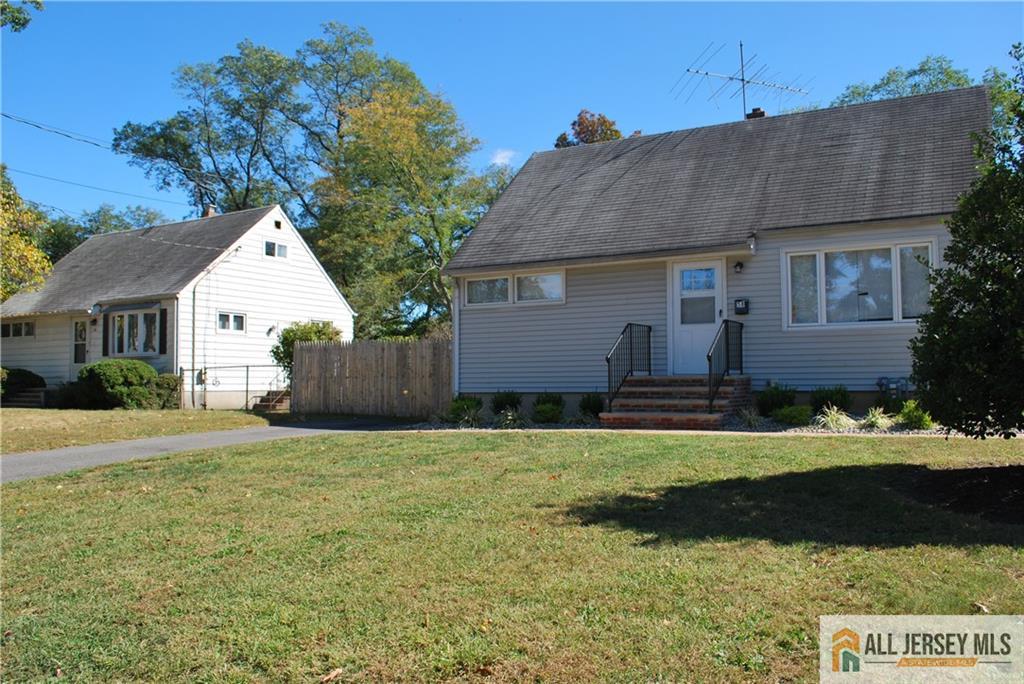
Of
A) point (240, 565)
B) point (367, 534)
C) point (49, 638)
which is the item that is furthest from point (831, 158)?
point (49, 638)

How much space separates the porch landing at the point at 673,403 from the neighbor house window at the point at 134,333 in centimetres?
1694

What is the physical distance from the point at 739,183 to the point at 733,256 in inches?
84.3

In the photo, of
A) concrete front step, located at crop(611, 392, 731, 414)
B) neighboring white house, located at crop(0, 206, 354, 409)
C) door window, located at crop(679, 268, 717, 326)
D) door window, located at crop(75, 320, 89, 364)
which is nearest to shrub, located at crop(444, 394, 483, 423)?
concrete front step, located at crop(611, 392, 731, 414)

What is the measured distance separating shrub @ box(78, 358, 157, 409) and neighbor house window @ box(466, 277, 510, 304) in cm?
1132

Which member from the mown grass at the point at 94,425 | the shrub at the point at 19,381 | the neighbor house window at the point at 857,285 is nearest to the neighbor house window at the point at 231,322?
the mown grass at the point at 94,425

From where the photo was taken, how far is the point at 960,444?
871 centimetres

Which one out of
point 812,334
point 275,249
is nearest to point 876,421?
point 812,334

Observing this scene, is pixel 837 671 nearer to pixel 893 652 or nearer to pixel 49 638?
pixel 893 652

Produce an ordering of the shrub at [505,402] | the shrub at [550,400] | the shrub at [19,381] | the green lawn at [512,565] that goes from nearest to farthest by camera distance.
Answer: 1. the green lawn at [512,565]
2. the shrub at [550,400]
3. the shrub at [505,402]
4. the shrub at [19,381]

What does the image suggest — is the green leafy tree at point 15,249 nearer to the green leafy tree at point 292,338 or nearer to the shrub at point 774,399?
the green leafy tree at point 292,338

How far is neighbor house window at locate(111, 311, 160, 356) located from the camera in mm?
24250

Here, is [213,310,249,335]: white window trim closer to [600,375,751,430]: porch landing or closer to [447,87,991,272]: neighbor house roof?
[447,87,991,272]: neighbor house roof

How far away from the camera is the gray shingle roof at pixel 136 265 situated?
2502 centimetres

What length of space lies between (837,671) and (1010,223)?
4.42 metres
